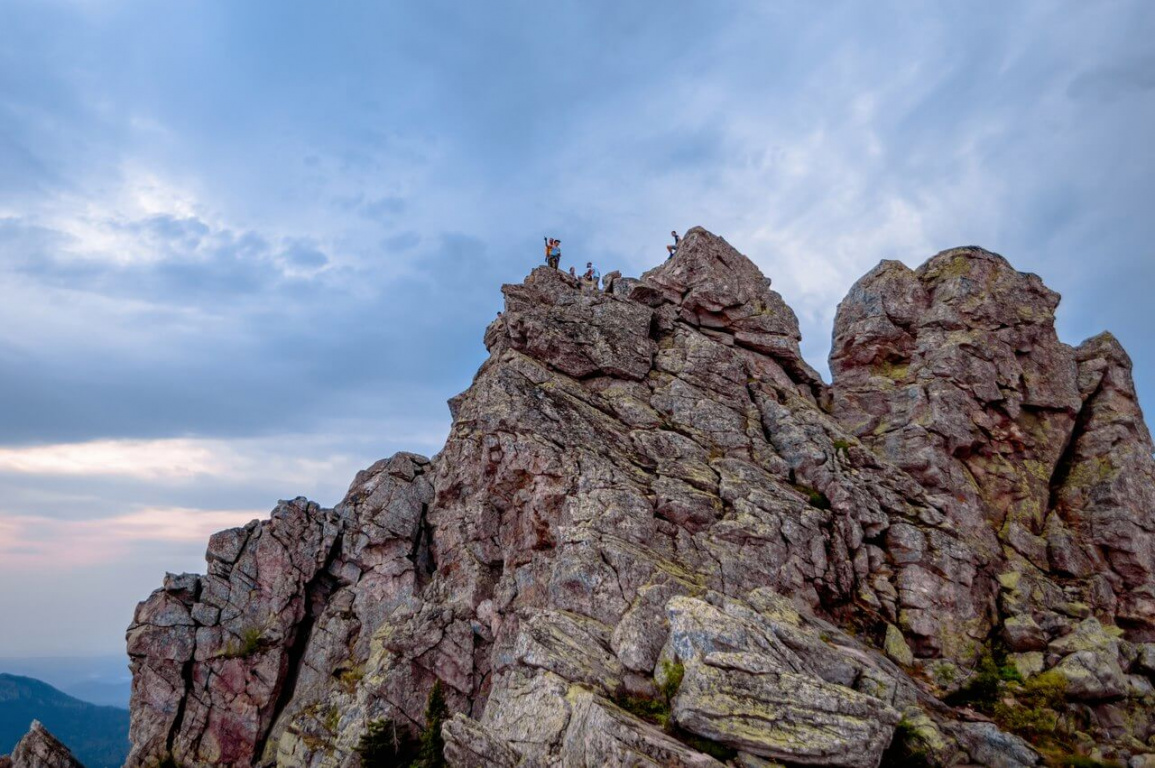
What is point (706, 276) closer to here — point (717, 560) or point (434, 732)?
point (717, 560)

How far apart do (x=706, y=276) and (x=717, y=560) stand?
27.9m

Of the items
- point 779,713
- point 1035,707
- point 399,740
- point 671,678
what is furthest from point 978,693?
point 399,740

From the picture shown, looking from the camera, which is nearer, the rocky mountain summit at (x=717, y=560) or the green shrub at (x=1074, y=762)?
the rocky mountain summit at (x=717, y=560)

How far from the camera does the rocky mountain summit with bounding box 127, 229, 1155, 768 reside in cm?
3247

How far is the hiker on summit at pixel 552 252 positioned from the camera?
64906 mm

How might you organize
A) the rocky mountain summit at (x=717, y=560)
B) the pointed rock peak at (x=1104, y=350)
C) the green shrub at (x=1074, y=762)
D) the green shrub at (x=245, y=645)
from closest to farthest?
the rocky mountain summit at (x=717, y=560), the green shrub at (x=1074, y=762), the green shrub at (x=245, y=645), the pointed rock peak at (x=1104, y=350)

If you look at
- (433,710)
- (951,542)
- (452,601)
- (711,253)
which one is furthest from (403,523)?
(951,542)

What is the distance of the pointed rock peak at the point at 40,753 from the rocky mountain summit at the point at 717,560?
5415 mm

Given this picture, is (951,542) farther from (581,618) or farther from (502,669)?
(502,669)

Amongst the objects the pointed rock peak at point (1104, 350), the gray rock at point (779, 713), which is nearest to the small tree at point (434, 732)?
the gray rock at point (779, 713)

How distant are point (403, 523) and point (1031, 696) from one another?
41.2 m

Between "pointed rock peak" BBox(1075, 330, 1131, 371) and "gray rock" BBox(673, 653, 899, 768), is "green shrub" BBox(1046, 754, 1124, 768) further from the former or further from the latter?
"pointed rock peak" BBox(1075, 330, 1131, 371)

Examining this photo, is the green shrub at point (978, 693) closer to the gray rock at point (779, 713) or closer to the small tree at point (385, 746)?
the gray rock at point (779, 713)

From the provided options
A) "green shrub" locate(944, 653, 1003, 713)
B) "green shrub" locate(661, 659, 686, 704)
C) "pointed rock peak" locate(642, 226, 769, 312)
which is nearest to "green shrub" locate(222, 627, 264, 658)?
"green shrub" locate(661, 659, 686, 704)
